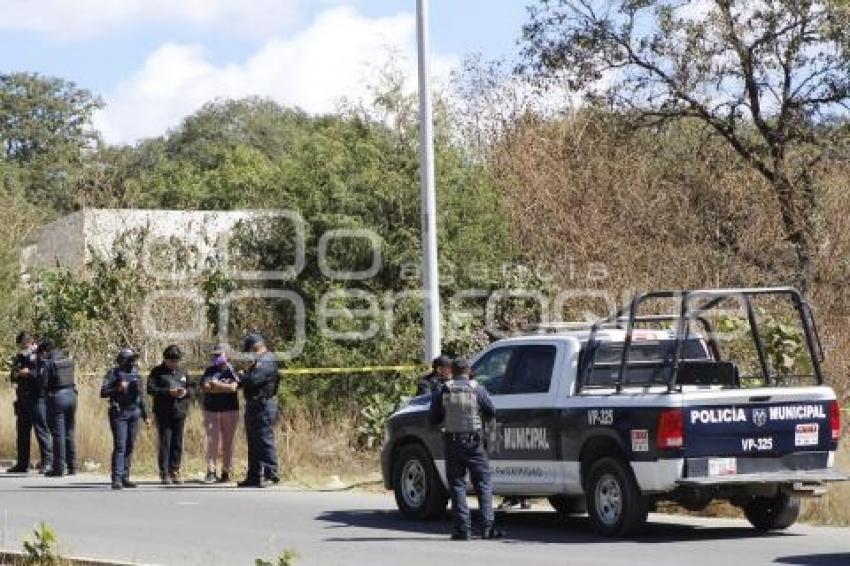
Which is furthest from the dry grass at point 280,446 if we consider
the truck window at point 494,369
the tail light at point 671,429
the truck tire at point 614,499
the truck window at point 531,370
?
the tail light at point 671,429

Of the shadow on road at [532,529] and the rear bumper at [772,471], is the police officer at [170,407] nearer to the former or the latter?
the shadow on road at [532,529]

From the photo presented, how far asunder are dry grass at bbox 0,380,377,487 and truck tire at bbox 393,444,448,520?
171 inches

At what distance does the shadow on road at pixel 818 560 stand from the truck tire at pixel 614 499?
144 cm

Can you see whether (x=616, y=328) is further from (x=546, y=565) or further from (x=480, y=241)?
(x=480, y=241)

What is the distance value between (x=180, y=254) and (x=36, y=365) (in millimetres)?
10611

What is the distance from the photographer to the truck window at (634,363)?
15266 mm

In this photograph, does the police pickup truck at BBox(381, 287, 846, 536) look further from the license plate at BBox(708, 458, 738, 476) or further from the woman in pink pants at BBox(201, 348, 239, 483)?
the woman in pink pants at BBox(201, 348, 239, 483)

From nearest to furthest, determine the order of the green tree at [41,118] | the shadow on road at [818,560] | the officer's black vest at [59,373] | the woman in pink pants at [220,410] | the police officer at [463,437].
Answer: the shadow on road at [818,560], the police officer at [463,437], the woman in pink pants at [220,410], the officer's black vest at [59,373], the green tree at [41,118]

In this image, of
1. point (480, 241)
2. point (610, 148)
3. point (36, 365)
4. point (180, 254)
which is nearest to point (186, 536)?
point (36, 365)

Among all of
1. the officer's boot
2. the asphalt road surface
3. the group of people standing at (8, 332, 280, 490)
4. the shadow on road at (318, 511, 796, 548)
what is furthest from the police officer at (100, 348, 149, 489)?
the officer's boot

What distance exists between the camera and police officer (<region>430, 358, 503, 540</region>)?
1469 cm

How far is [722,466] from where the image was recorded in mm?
14102

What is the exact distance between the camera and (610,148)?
3522 cm

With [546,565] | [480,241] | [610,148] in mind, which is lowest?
[546,565]
